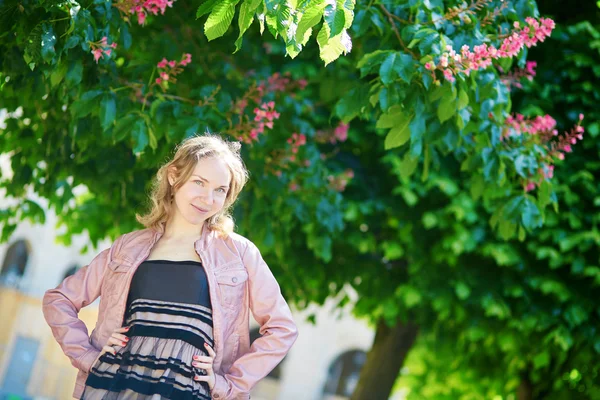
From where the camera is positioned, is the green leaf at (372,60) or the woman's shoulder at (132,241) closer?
the woman's shoulder at (132,241)

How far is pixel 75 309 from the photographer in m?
2.86

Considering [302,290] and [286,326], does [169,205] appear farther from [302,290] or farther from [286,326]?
[302,290]

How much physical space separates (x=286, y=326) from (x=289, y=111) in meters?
3.18

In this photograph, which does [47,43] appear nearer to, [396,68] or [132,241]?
[132,241]

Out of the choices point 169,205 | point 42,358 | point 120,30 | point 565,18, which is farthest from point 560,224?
point 42,358

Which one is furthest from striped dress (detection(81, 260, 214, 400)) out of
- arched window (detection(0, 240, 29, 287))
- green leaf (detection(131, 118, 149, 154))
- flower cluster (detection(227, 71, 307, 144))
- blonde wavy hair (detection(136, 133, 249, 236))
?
arched window (detection(0, 240, 29, 287))

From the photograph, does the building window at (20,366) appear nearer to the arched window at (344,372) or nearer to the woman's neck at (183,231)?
the arched window at (344,372)

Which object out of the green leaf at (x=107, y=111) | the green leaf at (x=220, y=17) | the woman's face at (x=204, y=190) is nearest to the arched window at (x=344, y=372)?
the green leaf at (x=107, y=111)

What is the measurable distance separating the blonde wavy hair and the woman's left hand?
44 centimetres

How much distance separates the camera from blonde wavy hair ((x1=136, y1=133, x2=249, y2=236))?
9.09 feet

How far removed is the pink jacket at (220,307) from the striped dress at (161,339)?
43mm

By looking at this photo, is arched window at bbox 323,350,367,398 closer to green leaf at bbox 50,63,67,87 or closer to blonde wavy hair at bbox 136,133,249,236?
green leaf at bbox 50,63,67,87

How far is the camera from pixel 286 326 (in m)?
2.72

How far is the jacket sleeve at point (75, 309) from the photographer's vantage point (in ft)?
8.96
